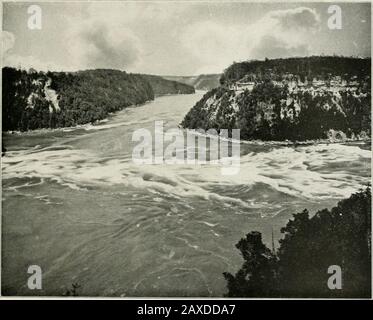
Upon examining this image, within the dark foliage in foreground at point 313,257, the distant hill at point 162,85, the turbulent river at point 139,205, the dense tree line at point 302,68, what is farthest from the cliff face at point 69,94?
the dark foliage in foreground at point 313,257

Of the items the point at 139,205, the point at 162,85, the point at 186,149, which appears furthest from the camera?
the point at 162,85

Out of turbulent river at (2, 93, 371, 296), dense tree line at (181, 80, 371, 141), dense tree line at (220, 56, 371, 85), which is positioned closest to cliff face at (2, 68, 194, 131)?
turbulent river at (2, 93, 371, 296)

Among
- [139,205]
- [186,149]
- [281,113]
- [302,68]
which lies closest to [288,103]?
[281,113]

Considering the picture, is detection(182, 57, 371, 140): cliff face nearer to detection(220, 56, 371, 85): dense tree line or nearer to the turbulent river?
detection(220, 56, 371, 85): dense tree line

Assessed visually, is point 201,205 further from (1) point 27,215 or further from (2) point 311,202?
(1) point 27,215

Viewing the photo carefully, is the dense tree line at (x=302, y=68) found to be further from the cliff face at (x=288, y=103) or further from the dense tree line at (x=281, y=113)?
the dense tree line at (x=281, y=113)

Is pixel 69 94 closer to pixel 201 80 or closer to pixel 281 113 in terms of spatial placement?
pixel 201 80

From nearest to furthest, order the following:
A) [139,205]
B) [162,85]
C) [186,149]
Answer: [139,205], [186,149], [162,85]
